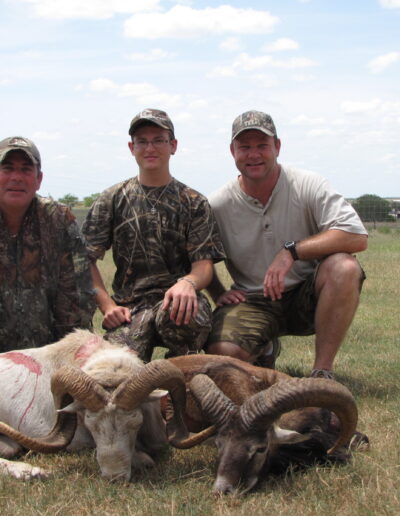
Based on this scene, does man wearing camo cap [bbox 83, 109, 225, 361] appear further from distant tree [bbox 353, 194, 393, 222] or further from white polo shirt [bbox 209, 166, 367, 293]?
distant tree [bbox 353, 194, 393, 222]

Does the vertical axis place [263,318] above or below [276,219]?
below

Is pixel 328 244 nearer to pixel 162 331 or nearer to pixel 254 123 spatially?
pixel 254 123

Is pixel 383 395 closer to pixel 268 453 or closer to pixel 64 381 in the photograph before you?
pixel 268 453

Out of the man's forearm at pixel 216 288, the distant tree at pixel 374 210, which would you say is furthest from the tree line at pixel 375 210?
the man's forearm at pixel 216 288

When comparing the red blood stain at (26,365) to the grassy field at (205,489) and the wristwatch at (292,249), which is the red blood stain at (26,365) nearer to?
the grassy field at (205,489)

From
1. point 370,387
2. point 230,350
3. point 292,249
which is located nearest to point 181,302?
point 230,350

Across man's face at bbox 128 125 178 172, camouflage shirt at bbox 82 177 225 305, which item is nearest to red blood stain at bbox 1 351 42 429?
camouflage shirt at bbox 82 177 225 305

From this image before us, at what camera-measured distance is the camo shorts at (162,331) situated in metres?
6.60

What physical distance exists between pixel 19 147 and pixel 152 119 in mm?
1356

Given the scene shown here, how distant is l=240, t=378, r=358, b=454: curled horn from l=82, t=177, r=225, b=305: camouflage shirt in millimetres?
2454

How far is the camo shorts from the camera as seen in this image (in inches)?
260

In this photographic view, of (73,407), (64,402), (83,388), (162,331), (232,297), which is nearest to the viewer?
(83,388)

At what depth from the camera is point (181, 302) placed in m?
6.38

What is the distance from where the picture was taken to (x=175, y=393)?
5277 mm
